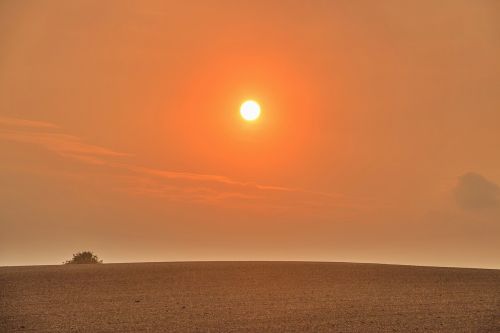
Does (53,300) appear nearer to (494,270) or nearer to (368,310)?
(368,310)

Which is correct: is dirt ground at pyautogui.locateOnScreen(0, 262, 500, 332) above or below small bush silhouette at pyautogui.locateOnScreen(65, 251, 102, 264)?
below

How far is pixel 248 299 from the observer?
3616 centimetres

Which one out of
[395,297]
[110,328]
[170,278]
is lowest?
[110,328]

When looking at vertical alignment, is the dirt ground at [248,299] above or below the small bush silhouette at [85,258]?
below

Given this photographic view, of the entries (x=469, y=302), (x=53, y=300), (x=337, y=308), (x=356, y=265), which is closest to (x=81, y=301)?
(x=53, y=300)

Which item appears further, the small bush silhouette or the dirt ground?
the small bush silhouette

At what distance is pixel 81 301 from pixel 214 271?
1588cm

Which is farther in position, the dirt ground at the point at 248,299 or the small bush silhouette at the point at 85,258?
the small bush silhouette at the point at 85,258

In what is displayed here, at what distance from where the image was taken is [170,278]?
4650 centimetres

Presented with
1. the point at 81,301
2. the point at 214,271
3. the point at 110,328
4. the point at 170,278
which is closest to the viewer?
the point at 110,328

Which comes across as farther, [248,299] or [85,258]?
[85,258]

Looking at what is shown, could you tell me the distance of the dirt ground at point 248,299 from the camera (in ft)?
94.9

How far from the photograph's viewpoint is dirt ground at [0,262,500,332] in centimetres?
2892

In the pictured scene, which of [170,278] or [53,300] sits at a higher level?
[170,278]
